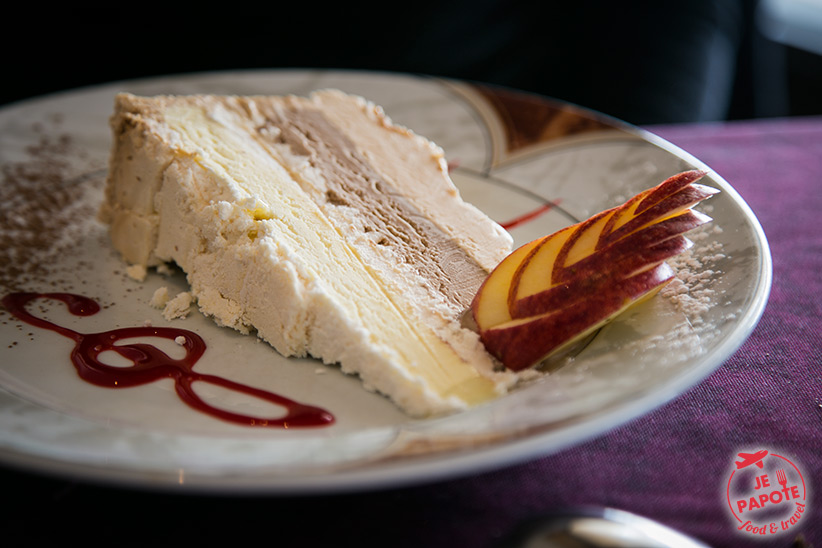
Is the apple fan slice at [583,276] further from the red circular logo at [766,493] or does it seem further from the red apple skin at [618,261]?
the red circular logo at [766,493]

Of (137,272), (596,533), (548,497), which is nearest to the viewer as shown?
(596,533)

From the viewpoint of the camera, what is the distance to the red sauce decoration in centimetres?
186

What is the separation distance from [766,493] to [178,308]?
1.19 meters

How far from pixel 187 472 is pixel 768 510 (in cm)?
84

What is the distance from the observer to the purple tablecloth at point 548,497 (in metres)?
0.97

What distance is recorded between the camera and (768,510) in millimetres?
1020

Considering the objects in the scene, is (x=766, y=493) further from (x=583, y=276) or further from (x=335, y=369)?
(x=335, y=369)

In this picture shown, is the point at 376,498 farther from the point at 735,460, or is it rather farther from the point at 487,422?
the point at 735,460

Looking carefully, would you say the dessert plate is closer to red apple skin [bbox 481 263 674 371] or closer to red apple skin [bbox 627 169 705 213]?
red apple skin [bbox 481 263 674 371]

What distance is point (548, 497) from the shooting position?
104 centimetres

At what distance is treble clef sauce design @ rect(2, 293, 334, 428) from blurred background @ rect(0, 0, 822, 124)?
89.9 inches

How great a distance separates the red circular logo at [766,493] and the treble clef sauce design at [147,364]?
657mm

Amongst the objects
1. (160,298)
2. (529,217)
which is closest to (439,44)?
(529,217)

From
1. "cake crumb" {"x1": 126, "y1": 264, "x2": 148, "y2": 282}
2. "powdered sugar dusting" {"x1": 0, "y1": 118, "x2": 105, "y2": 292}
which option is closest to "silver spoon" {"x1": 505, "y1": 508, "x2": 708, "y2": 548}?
"cake crumb" {"x1": 126, "y1": 264, "x2": 148, "y2": 282}
